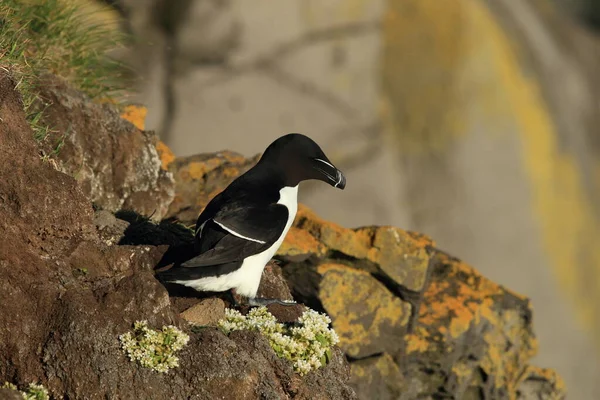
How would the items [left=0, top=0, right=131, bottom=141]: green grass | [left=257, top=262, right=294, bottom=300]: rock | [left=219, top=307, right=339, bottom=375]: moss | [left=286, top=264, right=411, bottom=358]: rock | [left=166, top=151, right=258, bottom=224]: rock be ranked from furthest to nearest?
[left=166, top=151, right=258, bottom=224]: rock < [left=286, top=264, right=411, bottom=358]: rock < [left=0, top=0, right=131, bottom=141]: green grass < [left=257, top=262, right=294, bottom=300]: rock < [left=219, top=307, right=339, bottom=375]: moss

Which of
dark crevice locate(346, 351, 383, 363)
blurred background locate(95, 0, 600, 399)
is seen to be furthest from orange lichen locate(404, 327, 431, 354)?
blurred background locate(95, 0, 600, 399)

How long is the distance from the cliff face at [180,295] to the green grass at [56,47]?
1.18ft

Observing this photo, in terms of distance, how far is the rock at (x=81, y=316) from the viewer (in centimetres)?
530

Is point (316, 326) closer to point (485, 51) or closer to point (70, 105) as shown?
point (70, 105)

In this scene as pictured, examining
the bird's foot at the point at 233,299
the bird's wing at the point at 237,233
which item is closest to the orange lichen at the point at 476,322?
Answer: the bird's foot at the point at 233,299

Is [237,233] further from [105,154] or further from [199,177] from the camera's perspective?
[199,177]

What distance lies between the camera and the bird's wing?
20.6ft

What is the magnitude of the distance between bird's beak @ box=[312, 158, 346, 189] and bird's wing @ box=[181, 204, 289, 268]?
1.71ft

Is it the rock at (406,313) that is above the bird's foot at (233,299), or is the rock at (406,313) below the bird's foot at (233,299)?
above

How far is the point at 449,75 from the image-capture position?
55.4 feet

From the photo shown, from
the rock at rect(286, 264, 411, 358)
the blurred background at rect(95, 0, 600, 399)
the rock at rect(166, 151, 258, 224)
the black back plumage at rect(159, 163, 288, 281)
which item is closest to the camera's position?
the black back plumage at rect(159, 163, 288, 281)

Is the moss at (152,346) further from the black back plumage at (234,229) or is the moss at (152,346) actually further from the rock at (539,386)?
the rock at (539,386)

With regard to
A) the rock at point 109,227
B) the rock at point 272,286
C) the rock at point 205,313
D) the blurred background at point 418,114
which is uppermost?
the blurred background at point 418,114

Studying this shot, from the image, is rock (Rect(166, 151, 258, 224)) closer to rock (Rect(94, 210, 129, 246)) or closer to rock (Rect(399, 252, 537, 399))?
rock (Rect(94, 210, 129, 246))
